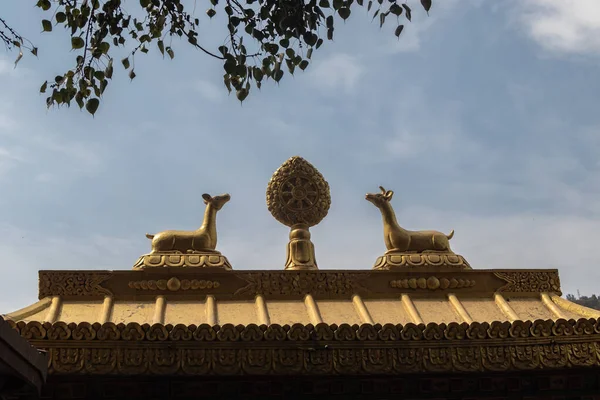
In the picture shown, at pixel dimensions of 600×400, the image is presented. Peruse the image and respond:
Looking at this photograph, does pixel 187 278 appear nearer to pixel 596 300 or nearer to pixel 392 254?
pixel 392 254

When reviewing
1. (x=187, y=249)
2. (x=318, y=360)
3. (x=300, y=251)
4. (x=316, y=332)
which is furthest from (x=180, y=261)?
(x=318, y=360)

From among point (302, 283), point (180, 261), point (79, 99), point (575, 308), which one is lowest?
point (575, 308)

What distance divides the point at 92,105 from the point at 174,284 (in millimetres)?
2311

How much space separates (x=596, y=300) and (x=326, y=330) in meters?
42.1

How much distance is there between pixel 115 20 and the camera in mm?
6008

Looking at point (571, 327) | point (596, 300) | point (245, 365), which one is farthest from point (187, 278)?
point (596, 300)

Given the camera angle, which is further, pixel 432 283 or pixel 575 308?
pixel 432 283

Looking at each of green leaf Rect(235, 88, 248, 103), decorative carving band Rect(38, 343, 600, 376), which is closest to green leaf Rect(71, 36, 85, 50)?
green leaf Rect(235, 88, 248, 103)

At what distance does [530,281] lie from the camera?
8219 millimetres

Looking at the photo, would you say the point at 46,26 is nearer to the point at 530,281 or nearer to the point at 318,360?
the point at 318,360

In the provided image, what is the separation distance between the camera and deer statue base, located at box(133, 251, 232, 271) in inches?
311

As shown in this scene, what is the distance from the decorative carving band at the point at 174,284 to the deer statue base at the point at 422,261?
5.65ft

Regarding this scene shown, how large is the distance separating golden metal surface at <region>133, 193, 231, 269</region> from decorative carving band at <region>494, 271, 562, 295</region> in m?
2.73

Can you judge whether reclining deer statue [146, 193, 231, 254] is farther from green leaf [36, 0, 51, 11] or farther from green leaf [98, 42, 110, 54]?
green leaf [36, 0, 51, 11]
